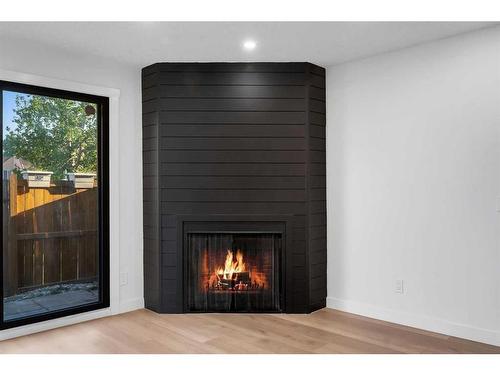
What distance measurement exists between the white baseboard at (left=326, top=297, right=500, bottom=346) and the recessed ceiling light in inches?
94.5

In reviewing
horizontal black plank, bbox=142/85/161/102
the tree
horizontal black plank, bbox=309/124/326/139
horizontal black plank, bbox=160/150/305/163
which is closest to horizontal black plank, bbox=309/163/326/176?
horizontal black plank, bbox=160/150/305/163

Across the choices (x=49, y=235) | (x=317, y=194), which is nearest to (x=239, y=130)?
(x=317, y=194)

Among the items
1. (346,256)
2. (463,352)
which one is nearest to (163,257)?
(346,256)

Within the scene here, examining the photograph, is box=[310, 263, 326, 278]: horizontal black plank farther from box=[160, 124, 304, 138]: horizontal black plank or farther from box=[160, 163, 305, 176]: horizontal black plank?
box=[160, 124, 304, 138]: horizontal black plank

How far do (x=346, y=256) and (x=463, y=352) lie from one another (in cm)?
128

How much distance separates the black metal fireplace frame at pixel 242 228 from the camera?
3.89m

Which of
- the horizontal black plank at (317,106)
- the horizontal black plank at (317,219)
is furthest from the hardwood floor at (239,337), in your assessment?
the horizontal black plank at (317,106)

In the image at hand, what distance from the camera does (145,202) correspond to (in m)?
4.11

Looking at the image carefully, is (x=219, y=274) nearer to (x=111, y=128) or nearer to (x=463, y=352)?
(x=111, y=128)

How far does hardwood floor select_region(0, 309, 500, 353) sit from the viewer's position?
3.07 m

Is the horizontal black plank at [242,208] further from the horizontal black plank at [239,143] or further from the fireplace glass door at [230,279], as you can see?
the horizontal black plank at [239,143]

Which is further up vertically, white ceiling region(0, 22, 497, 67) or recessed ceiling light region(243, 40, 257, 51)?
white ceiling region(0, 22, 497, 67)

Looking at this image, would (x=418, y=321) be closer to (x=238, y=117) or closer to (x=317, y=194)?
(x=317, y=194)

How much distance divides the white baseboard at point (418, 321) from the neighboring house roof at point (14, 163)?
2.92m
